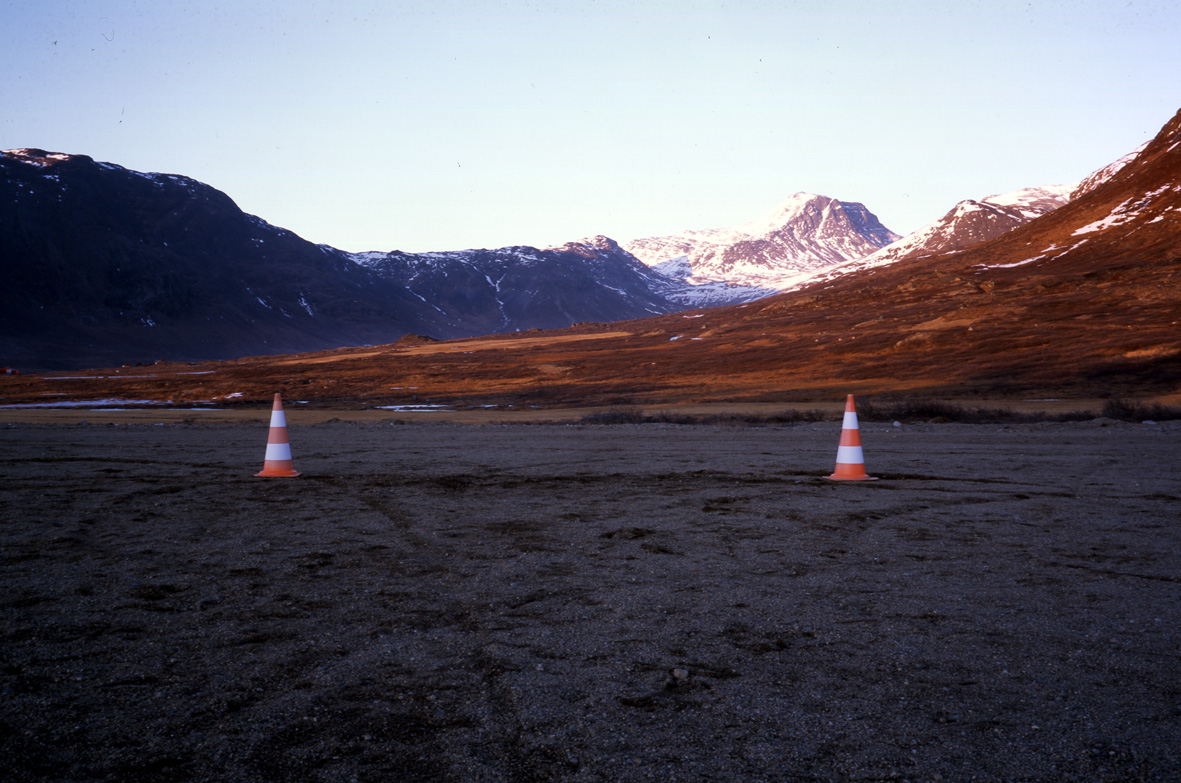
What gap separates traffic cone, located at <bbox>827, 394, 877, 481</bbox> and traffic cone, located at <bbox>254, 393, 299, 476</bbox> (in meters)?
6.36

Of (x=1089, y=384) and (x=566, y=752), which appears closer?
(x=566, y=752)

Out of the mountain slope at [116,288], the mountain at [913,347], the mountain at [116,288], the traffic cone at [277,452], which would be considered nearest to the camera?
the traffic cone at [277,452]

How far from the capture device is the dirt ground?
2.81m

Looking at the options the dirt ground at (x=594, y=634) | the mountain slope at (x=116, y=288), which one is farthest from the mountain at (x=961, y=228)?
the dirt ground at (x=594, y=634)

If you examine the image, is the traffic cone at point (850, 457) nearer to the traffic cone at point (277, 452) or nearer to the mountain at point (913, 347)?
the traffic cone at point (277, 452)

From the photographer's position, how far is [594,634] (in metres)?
4.05

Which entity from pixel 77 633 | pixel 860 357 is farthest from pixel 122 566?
pixel 860 357

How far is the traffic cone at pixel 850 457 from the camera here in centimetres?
951

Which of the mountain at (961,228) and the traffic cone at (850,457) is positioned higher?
the mountain at (961,228)

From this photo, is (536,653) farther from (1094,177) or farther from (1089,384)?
(1094,177)

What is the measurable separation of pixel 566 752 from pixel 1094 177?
193 m

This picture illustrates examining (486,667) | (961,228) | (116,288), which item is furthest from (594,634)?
(961,228)

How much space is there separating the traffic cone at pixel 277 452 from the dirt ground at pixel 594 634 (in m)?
1.19

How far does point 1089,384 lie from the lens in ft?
96.3
